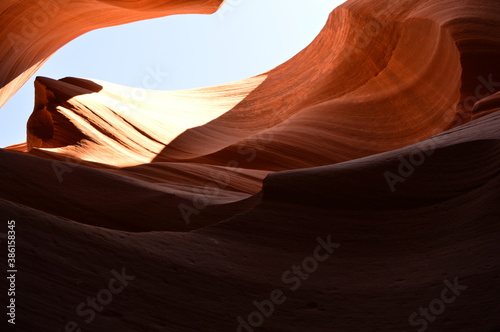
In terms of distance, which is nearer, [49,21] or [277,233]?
[277,233]

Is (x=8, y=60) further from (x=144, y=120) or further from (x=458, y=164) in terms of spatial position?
(x=458, y=164)

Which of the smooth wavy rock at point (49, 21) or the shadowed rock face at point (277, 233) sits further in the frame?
the smooth wavy rock at point (49, 21)

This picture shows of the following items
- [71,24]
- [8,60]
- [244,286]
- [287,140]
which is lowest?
[244,286]

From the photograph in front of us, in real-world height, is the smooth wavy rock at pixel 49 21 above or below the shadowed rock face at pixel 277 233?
above

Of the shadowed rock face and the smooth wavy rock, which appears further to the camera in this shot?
the smooth wavy rock

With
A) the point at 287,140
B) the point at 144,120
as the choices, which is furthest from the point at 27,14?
the point at 287,140

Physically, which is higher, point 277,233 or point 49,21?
point 49,21

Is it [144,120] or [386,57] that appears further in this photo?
[386,57]

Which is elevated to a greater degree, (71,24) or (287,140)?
(71,24)

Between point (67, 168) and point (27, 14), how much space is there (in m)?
4.78

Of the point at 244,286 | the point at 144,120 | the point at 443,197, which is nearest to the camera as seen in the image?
the point at 244,286

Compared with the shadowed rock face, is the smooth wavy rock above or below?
above

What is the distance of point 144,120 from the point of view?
301 inches

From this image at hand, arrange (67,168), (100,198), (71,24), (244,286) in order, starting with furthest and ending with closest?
(71,24) < (67,168) < (100,198) < (244,286)
